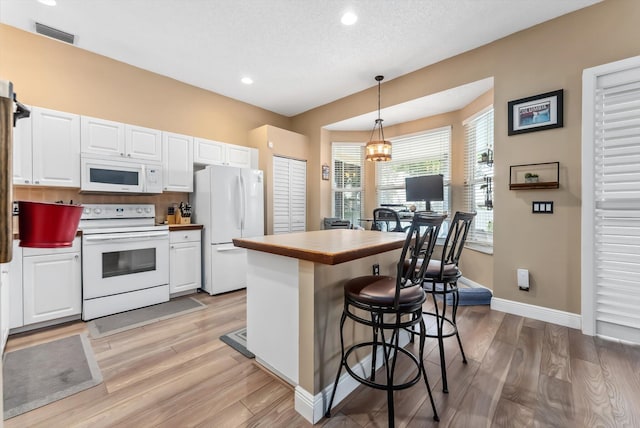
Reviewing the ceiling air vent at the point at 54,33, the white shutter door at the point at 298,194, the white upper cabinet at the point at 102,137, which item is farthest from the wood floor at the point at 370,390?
the ceiling air vent at the point at 54,33

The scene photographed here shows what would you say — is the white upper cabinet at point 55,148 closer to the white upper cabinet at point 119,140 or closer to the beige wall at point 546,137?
the white upper cabinet at point 119,140

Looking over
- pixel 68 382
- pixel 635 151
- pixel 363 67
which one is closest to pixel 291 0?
pixel 363 67

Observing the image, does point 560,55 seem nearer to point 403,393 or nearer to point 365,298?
point 365,298

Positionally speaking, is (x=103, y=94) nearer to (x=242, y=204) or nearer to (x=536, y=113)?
(x=242, y=204)

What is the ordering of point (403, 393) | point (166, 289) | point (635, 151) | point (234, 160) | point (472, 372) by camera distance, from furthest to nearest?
point (234, 160)
point (166, 289)
point (635, 151)
point (472, 372)
point (403, 393)

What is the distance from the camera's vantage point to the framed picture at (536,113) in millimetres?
2744

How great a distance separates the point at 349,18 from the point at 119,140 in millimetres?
2888

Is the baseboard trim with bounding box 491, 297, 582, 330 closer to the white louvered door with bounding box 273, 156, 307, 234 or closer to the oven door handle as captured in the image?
the white louvered door with bounding box 273, 156, 307, 234

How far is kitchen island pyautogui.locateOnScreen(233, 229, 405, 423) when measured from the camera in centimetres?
157

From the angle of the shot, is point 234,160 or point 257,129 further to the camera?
point 257,129

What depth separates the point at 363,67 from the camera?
3.72 metres

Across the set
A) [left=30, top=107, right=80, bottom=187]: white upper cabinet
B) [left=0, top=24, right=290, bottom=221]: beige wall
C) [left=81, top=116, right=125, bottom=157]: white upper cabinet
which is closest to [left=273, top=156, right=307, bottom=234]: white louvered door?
[left=0, top=24, right=290, bottom=221]: beige wall

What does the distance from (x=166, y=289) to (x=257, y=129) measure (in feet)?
9.37

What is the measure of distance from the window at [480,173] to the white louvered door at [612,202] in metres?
1.12
